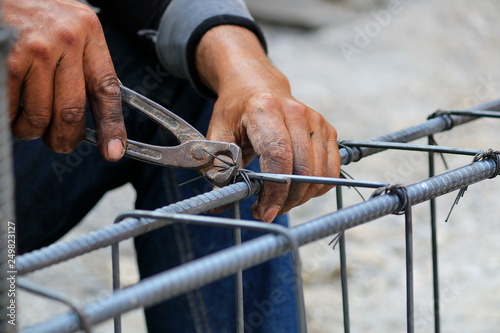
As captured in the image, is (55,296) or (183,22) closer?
(55,296)

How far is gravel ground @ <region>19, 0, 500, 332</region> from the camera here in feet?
4.99

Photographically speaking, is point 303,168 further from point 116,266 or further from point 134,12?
point 134,12

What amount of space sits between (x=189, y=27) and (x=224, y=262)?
49 centimetres

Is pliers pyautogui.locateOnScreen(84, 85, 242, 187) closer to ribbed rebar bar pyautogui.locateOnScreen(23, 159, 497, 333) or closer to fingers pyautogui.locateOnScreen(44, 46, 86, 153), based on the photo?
fingers pyautogui.locateOnScreen(44, 46, 86, 153)

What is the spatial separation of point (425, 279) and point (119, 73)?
91cm

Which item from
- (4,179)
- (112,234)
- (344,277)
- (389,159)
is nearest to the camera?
(4,179)

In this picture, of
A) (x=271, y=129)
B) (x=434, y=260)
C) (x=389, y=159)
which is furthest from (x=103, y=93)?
(x=389, y=159)

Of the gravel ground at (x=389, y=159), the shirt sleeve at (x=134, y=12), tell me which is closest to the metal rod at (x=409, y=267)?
the shirt sleeve at (x=134, y=12)

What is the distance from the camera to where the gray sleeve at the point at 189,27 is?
0.85 metres

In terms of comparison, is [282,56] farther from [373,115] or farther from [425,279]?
[425,279]

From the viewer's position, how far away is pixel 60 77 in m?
0.62

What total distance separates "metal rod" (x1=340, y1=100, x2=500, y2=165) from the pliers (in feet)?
0.43

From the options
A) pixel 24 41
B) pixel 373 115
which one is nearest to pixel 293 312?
pixel 24 41

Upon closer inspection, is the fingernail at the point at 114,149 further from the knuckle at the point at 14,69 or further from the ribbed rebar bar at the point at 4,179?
the ribbed rebar bar at the point at 4,179
